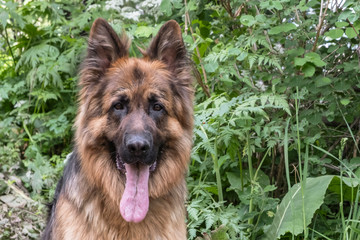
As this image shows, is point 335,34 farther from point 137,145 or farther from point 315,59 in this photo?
point 137,145

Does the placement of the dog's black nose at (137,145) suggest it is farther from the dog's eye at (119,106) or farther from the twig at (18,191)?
the twig at (18,191)

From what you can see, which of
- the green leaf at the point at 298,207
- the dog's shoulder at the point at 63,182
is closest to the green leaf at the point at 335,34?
the green leaf at the point at 298,207

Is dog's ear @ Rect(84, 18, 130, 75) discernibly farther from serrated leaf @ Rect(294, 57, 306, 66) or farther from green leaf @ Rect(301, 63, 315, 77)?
green leaf @ Rect(301, 63, 315, 77)

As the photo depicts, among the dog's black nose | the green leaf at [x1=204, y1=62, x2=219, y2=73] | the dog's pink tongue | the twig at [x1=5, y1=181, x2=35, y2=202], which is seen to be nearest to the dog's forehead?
the dog's black nose

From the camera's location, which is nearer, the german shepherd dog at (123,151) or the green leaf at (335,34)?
the german shepherd dog at (123,151)

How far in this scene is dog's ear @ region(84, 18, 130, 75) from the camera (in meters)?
3.78

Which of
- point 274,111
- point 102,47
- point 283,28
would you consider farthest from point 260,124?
point 102,47

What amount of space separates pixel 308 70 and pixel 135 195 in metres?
1.94

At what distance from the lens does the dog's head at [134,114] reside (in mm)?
3600

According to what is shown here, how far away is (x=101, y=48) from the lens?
12.6 ft

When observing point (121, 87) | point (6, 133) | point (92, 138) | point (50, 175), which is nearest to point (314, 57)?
point (121, 87)

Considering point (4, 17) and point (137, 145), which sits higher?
point (4, 17)

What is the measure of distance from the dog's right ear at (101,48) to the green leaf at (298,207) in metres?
1.90

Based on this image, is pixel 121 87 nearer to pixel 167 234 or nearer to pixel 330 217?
pixel 167 234
